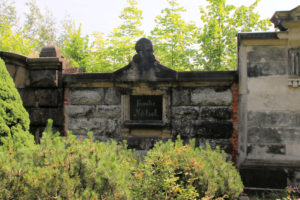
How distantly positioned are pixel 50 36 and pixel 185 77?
2984 cm

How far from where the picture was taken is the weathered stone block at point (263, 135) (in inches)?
223

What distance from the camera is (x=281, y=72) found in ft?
18.6

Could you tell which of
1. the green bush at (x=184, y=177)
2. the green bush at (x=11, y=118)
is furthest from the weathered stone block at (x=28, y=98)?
the green bush at (x=184, y=177)

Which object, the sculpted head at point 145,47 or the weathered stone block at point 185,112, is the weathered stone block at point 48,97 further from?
the weathered stone block at point 185,112

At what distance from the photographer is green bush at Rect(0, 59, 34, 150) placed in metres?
3.88

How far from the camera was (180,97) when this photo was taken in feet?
20.5

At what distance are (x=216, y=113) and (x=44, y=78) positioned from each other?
12.8ft

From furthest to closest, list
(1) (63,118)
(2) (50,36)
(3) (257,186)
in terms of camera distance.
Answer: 1. (2) (50,36)
2. (1) (63,118)
3. (3) (257,186)

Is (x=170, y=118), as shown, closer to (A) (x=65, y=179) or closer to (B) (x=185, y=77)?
(B) (x=185, y=77)

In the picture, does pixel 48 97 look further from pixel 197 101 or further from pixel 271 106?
pixel 271 106

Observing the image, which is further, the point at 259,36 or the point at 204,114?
the point at 204,114

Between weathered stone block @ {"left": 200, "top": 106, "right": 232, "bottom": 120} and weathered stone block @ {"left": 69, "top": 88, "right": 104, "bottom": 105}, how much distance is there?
226cm

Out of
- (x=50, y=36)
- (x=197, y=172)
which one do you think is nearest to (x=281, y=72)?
(x=197, y=172)

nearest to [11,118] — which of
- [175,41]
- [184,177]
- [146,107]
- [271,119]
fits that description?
[184,177]
